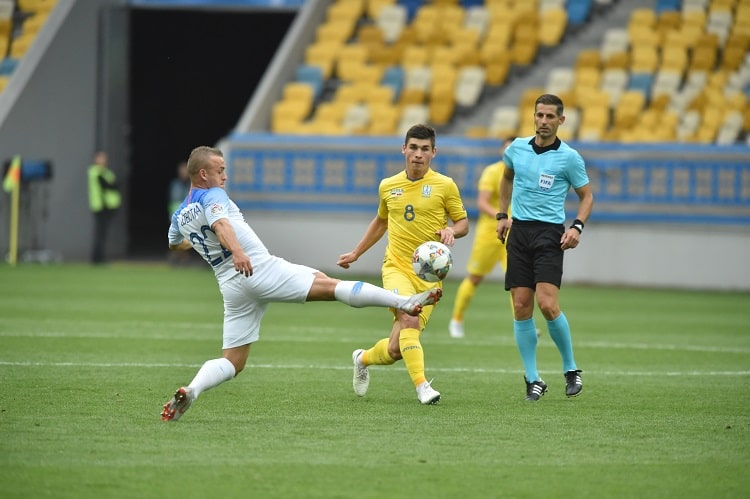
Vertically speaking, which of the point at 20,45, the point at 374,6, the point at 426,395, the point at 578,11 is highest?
the point at 578,11

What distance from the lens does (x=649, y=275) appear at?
22.5 meters

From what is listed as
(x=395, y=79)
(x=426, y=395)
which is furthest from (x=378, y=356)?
(x=395, y=79)

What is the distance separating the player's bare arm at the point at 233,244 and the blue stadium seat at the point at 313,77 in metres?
18.6

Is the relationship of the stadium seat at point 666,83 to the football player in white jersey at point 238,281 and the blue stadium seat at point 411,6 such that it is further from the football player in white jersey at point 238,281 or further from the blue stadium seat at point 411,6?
the football player in white jersey at point 238,281

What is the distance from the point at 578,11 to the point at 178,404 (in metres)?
20.5

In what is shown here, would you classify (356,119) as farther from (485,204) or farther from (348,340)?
(348,340)

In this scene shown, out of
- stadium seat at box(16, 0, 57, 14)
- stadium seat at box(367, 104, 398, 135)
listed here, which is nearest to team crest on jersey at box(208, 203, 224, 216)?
stadium seat at box(367, 104, 398, 135)

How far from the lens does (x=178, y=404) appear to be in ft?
25.3

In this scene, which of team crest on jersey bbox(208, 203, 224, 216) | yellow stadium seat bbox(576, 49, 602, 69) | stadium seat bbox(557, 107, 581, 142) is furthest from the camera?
yellow stadium seat bbox(576, 49, 602, 69)

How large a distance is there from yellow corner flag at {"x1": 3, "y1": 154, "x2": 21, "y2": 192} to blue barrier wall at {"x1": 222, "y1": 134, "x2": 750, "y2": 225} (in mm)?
3938

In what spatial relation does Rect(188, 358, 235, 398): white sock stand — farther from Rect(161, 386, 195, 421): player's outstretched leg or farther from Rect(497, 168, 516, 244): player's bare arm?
Rect(497, 168, 516, 244): player's bare arm

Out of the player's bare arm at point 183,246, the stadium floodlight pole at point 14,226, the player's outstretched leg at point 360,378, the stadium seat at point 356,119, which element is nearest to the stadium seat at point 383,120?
the stadium seat at point 356,119

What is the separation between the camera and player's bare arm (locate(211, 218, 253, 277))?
7668 millimetres

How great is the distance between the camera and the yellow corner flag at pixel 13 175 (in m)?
24.5
